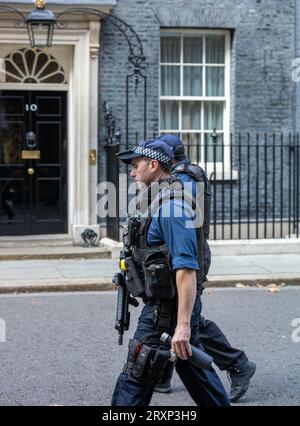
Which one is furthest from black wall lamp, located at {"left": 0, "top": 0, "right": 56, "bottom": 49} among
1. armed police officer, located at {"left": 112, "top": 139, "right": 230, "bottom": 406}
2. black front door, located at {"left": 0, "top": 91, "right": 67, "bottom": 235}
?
armed police officer, located at {"left": 112, "top": 139, "right": 230, "bottom": 406}

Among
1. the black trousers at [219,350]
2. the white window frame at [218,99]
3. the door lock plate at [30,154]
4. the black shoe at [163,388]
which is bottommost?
the black shoe at [163,388]

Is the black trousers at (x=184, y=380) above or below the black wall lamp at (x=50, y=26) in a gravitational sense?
below

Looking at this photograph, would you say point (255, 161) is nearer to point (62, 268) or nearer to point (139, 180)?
point (62, 268)

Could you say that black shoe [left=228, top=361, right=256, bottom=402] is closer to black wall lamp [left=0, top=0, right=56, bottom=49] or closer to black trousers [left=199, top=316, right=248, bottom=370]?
black trousers [left=199, top=316, right=248, bottom=370]

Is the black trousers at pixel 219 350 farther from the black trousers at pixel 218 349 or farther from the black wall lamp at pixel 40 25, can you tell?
the black wall lamp at pixel 40 25

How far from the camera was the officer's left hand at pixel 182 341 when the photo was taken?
4.25 meters

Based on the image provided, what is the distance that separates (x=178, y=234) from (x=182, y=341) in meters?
0.58

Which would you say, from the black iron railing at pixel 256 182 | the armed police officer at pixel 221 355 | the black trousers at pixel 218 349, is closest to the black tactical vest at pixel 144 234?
the armed police officer at pixel 221 355

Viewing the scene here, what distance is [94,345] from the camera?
741 cm

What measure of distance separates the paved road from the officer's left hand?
1642 mm

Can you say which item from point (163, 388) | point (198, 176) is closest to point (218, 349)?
point (163, 388)

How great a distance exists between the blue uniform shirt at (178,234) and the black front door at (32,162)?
362 inches

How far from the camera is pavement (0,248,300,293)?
10.4m

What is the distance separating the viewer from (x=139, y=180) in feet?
15.1
